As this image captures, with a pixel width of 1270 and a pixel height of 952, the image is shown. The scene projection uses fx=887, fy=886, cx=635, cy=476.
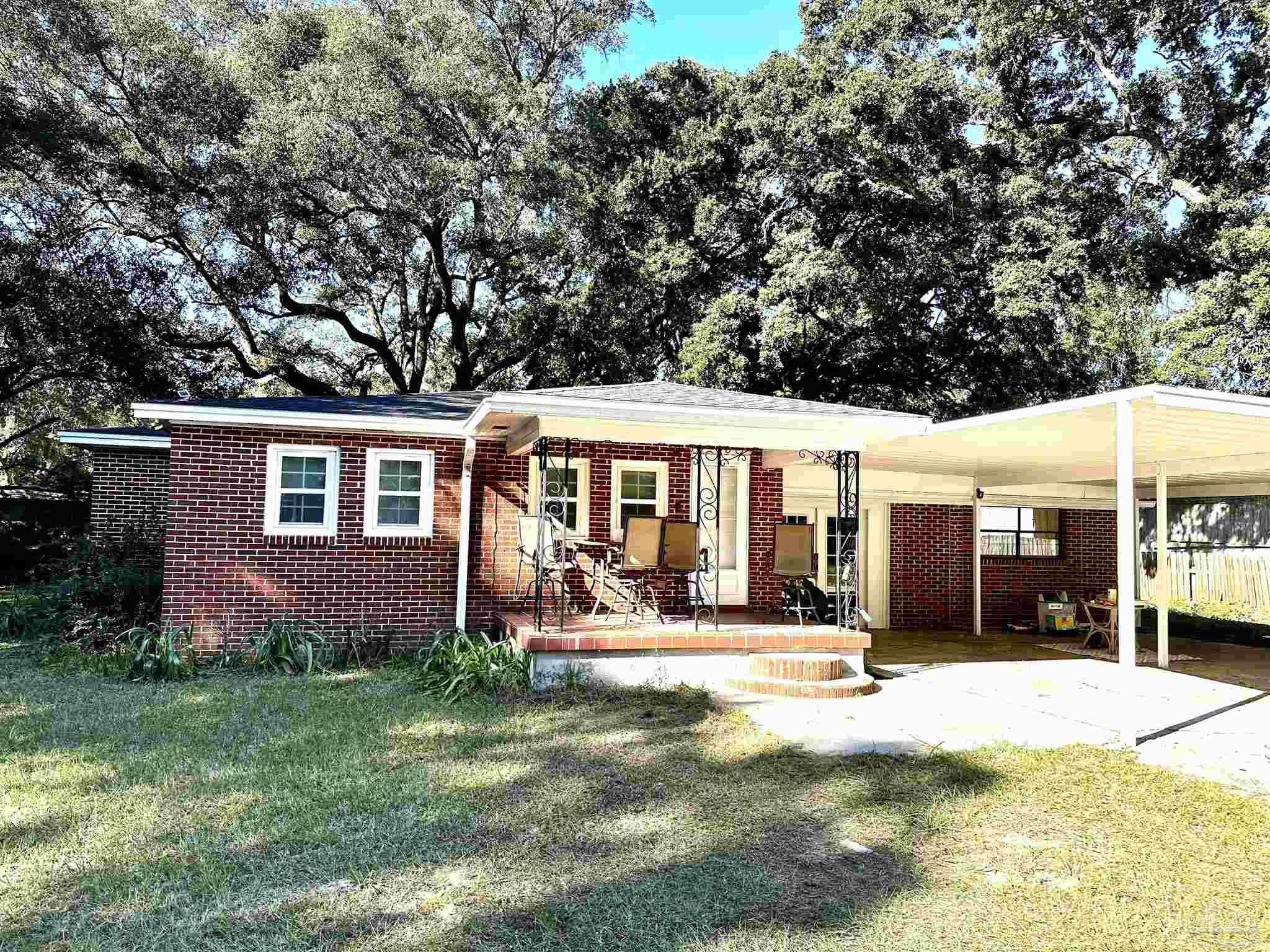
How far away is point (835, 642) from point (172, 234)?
1687 cm

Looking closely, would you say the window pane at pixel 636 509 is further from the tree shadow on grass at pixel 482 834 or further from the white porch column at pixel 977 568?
the white porch column at pixel 977 568

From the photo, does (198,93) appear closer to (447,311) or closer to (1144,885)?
(447,311)

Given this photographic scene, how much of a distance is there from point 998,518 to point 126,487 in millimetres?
14781

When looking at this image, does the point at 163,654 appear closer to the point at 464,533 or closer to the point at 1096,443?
the point at 464,533

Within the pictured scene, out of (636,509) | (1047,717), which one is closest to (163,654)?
(636,509)

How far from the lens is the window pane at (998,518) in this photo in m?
15.9

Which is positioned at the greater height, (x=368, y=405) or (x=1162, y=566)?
(x=368, y=405)

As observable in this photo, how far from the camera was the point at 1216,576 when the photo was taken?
19.8 metres

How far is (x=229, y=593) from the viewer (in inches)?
392

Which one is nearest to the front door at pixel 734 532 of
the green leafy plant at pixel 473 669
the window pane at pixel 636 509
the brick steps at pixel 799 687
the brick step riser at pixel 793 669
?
the window pane at pixel 636 509

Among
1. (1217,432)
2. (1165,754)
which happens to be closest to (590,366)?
(1217,432)

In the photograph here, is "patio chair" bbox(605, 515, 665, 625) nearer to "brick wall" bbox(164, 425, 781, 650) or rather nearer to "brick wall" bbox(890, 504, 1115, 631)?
"brick wall" bbox(164, 425, 781, 650)

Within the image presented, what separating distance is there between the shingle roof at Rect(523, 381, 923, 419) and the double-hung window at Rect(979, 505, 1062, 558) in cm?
724

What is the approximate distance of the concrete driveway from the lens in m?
6.49
